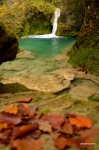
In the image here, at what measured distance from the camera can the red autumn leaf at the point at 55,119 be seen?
2.65 meters

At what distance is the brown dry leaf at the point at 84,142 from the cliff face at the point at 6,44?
4.86m

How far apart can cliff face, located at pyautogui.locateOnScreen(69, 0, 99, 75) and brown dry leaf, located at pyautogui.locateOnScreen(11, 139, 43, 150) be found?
9261 mm

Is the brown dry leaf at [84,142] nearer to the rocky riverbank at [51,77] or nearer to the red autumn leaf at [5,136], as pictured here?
the red autumn leaf at [5,136]

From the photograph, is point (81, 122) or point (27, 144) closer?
point (27, 144)

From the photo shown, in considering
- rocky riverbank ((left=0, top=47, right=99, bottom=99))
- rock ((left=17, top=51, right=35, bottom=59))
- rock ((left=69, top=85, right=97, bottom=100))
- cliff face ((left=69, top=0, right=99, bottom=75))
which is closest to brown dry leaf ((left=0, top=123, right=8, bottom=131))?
rocky riverbank ((left=0, top=47, right=99, bottom=99))

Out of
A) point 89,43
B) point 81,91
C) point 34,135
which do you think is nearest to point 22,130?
point 34,135

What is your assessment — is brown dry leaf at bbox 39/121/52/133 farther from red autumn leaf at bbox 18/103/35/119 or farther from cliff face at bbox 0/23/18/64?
cliff face at bbox 0/23/18/64

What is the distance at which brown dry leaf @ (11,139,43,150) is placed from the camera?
2.28 metres

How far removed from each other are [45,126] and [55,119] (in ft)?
0.61

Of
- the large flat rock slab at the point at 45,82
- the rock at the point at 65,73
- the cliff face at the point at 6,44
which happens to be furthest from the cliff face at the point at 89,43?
the cliff face at the point at 6,44

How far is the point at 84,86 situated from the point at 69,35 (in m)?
18.8

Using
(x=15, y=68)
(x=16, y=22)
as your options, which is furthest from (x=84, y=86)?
(x=16, y=22)

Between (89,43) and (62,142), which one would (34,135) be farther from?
(89,43)

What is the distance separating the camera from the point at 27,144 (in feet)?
7.63
